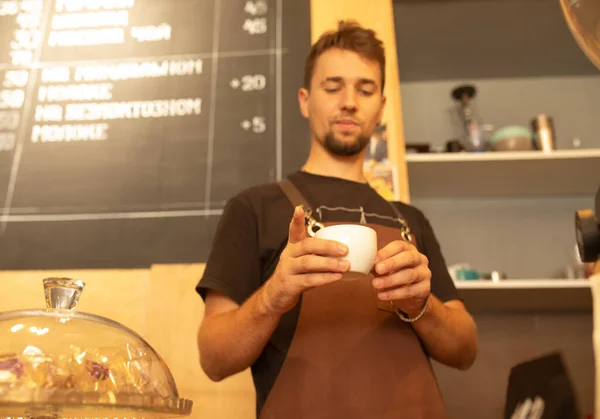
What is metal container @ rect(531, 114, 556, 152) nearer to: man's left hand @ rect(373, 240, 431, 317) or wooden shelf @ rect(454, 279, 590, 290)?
wooden shelf @ rect(454, 279, 590, 290)

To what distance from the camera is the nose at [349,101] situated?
1.23 metres

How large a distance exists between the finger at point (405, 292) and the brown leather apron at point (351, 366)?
21 cm

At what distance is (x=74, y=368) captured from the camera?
61 centimetres

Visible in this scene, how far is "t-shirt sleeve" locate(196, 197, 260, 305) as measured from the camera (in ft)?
3.34

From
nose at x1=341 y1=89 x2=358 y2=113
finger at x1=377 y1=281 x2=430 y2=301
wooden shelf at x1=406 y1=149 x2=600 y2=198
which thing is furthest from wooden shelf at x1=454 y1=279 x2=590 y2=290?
finger at x1=377 y1=281 x2=430 y2=301

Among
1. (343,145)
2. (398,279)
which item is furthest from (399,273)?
(343,145)

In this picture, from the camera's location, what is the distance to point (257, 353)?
96cm

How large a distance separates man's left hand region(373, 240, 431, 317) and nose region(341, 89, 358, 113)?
20.3 inches

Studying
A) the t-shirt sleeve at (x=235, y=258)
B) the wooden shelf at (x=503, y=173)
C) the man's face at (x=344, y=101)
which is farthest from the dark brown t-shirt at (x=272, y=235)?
the wooden shelf at (x=503, y=173)

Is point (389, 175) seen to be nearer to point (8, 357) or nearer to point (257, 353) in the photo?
point (257, 353)

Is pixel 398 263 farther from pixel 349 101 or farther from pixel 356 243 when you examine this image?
pixel 349 101

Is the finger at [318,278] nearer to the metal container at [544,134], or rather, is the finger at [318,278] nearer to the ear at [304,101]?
the ear at [304,101]

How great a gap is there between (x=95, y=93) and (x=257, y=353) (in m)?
1.13

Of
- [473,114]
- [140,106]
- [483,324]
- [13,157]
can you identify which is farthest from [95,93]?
[483,324]
